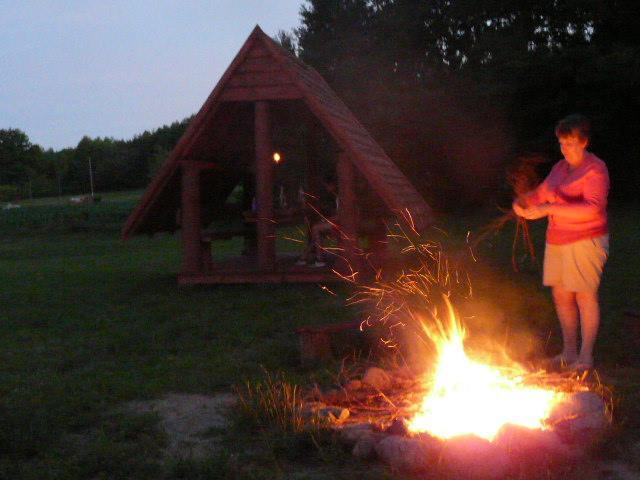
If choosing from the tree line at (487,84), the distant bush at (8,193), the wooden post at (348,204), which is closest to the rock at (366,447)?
the wooden post at (348,204)

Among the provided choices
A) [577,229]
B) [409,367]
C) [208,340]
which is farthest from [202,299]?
[577,229]

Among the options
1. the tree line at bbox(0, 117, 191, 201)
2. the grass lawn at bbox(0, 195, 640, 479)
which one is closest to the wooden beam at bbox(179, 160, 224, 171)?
the grass lawn at bbox(0, 195, 640, 479)

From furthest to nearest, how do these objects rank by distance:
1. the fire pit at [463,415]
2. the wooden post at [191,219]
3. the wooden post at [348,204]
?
the wooden post at [191,219], the wooden post at [348,204], the fire pit at [463,415]

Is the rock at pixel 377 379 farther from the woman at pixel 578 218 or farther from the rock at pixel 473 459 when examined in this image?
the rock at pixel 473 459

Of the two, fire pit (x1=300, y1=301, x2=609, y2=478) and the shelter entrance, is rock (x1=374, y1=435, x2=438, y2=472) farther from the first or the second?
the shelter entrance

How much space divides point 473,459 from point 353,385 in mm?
1702

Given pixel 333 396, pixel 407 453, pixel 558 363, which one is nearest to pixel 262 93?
pixel 558 363

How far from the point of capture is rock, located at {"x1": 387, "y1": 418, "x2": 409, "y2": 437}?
4199 mm

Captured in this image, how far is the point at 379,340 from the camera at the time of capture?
670cm

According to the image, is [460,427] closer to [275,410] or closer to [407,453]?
[407,453]

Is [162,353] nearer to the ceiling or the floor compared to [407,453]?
nearer to the floor

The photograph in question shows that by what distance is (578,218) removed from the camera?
5.65 meters

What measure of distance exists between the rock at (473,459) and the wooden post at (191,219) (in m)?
8.44

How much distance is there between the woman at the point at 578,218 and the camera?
5613 mm
